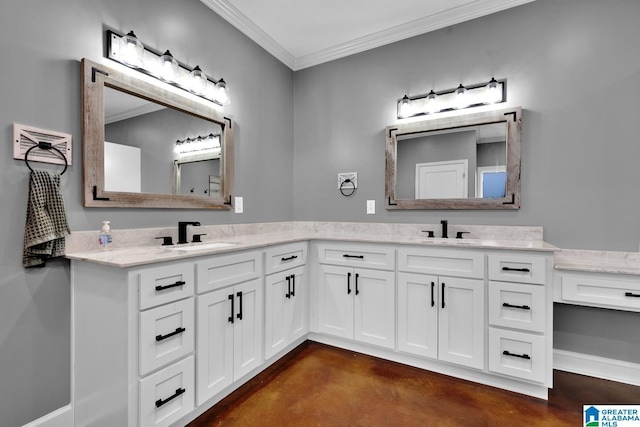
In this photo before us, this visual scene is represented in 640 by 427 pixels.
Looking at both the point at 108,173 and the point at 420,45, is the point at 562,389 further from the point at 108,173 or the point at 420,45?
the point at 108,173

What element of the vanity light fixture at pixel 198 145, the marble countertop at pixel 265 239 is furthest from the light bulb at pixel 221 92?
the marble countertop at pixel 265 239

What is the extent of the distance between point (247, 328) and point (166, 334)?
582mm

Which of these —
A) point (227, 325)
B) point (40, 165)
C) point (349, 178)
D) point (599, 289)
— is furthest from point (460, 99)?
point (40, 165)

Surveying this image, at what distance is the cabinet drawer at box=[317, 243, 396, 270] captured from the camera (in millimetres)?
2287

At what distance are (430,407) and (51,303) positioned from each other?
2.14 m

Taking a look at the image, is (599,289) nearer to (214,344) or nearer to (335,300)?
(335,300)

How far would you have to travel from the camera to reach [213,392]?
1.69 meters

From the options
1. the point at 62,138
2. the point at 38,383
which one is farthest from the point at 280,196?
the point at 38,383

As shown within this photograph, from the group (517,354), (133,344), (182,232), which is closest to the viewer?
(133,344)

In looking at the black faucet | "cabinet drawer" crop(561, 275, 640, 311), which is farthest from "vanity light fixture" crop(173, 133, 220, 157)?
"cabinet drawer" crop(561, 275, 640, 311)

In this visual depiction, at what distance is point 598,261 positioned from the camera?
6.86 feet

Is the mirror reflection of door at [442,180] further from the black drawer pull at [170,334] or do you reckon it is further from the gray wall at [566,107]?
the black drawer pull at [170,334]

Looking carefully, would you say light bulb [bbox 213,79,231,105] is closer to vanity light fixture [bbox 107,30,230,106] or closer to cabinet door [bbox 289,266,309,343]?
vanity light fixture [bbox 107,30,230,106]

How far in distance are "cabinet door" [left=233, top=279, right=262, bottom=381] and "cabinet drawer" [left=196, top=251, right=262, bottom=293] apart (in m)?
0.06
